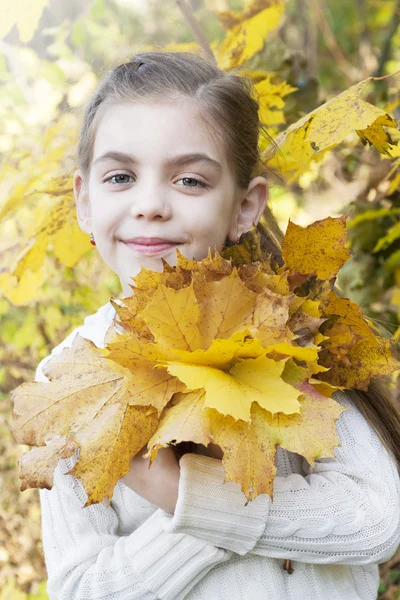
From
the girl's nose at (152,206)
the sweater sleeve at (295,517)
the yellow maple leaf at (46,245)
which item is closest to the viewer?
the sweater sleeve at (295,517)

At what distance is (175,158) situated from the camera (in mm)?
1288

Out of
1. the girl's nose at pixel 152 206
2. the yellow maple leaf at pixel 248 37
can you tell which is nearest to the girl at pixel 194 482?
the girl's nose at pixel 152 206

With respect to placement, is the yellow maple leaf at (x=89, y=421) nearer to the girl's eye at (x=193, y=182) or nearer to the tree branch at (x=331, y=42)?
the girl's eye at (x=193, y=182)

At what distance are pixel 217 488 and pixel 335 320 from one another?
14.3 inches

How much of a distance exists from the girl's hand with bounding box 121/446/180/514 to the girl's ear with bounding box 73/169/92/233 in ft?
1.98

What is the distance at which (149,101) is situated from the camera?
134cm

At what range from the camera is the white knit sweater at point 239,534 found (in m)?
1.16

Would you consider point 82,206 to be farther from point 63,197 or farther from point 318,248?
point 318,248

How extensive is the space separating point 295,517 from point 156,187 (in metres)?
0.65

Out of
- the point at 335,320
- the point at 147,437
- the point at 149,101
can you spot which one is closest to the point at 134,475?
the point at 147,437

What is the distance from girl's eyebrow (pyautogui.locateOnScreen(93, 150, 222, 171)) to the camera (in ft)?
4.23

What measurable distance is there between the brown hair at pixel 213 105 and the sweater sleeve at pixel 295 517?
18 centimetres

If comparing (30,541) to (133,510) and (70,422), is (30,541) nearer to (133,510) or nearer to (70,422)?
(133,510)

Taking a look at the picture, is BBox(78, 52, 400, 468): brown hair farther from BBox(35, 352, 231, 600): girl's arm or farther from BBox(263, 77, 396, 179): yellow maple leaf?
BBox(35, 352, 231, 600): girl's arm
